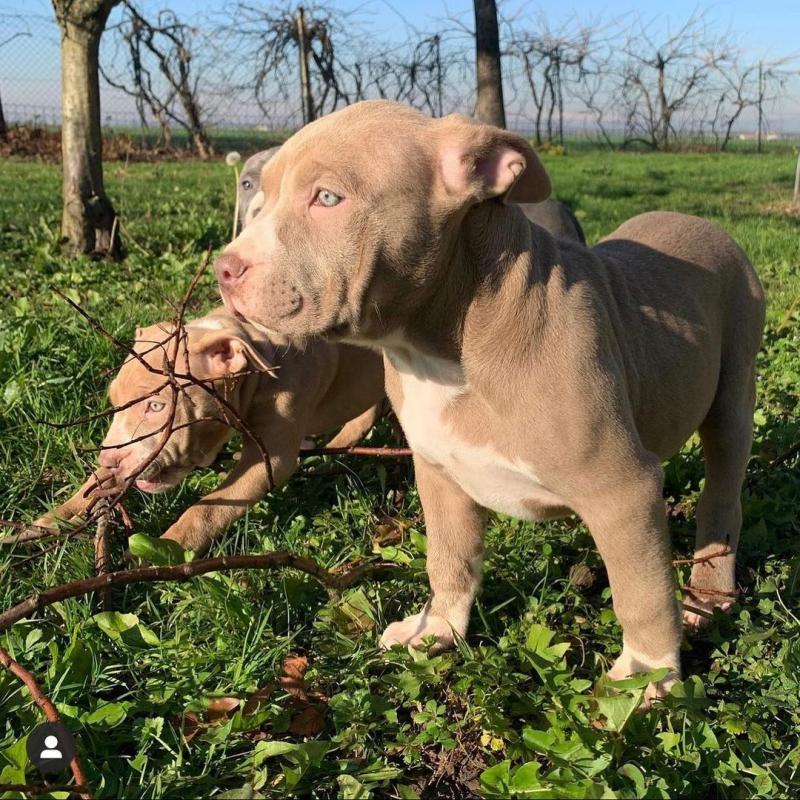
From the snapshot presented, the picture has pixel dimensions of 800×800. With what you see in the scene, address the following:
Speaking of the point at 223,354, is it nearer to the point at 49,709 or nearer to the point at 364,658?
the point at 364,658

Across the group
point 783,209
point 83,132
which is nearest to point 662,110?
point 783,209

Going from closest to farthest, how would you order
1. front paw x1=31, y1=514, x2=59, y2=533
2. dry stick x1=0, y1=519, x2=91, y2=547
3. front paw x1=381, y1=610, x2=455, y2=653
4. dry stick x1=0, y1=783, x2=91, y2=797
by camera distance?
dry stick x1=0, y1=783, x2=91, y2=797 → front paw x1=381, y1=610, x2=455, y2=653 → dry stick x1=0, y1=519, x2=91, y2=547 → front paw x1=31, y1=514, x2=59, y2=533

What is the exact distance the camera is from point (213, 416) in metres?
3.36

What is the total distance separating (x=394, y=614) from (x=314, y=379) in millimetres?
1137

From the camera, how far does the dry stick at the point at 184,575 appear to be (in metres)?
2.19

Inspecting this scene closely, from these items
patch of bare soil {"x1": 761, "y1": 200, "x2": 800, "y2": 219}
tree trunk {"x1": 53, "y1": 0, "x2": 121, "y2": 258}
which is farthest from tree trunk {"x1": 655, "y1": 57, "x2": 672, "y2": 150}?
tree trunk {"x1": 53, "y1": 0, "x2": 121, "y2": 258}

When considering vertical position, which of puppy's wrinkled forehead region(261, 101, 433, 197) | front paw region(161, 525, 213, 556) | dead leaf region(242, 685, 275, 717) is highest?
puppy's wrinkled forehead region(261, 101, 433, 197)

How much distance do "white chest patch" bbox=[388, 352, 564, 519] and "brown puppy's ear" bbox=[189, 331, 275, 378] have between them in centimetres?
102

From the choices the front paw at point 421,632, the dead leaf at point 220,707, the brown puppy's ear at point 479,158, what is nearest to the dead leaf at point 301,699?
the dead leaf at point 220,707

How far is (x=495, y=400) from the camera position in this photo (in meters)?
2.20

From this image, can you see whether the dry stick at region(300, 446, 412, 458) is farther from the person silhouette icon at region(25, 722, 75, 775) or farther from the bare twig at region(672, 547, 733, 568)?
the person silhouette icon at region(25, 722, 75, 775)

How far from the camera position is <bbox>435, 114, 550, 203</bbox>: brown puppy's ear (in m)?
2.05

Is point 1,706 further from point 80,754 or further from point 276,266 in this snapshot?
point 276,266

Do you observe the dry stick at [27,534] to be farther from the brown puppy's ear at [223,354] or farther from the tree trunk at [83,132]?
the tree trunk at [83,132]
